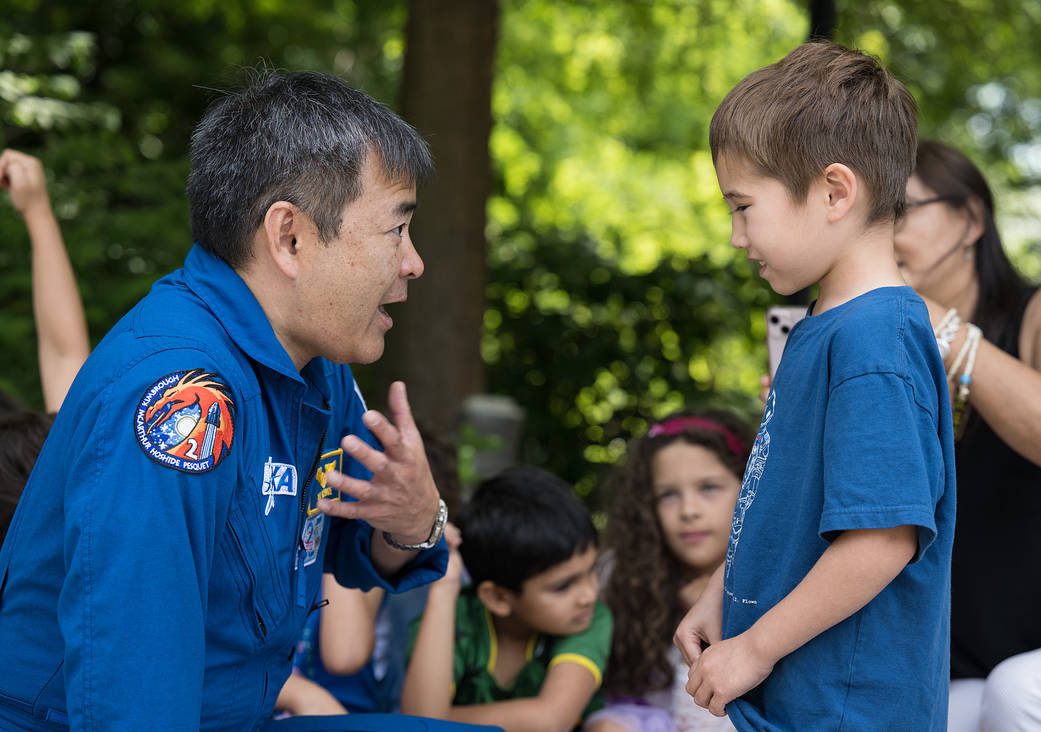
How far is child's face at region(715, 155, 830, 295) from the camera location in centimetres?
170

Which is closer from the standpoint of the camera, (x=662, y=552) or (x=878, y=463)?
(x=878, y=463)

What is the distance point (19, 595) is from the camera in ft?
5.53

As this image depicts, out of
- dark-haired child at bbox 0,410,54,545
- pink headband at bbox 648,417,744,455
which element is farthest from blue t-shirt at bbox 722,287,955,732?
dark-haired child at bbox 0,410,54,545

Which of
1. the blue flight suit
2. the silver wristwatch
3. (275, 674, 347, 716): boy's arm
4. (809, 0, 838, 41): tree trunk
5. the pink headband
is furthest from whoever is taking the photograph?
(809, 0, 838, 41): tree trunk

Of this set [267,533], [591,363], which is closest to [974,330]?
[267,533]

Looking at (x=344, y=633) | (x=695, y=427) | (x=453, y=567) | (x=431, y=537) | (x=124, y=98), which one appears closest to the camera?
(x=431, y=537)

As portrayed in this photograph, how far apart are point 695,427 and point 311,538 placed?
5.42 feet

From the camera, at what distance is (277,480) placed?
177cm

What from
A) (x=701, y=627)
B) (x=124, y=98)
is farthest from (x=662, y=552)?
(x=124, y=98)

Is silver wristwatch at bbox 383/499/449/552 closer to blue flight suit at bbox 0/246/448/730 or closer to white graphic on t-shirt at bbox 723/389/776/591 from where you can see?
blue flight suit at bbox 0/246/448/730

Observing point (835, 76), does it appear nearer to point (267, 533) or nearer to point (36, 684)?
point (267, 533)

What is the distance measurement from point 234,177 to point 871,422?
112 centimetres

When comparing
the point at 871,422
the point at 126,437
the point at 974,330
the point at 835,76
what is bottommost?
the point at 126,437

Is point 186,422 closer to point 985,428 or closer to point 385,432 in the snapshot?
point 385,432
